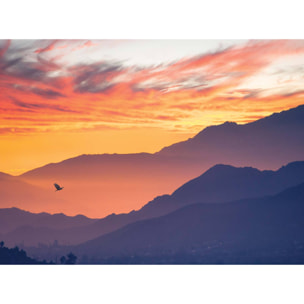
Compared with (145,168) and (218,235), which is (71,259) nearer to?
(145,168)

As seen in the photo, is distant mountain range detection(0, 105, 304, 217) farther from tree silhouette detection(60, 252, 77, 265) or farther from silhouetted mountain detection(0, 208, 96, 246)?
tree silhouette detection(60, 252, 77, 265)

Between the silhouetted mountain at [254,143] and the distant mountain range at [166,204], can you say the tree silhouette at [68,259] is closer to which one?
the distant mountain range at [166,204]

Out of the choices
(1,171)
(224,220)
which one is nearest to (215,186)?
(224,220)

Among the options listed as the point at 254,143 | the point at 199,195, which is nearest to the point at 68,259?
the point at 199,195

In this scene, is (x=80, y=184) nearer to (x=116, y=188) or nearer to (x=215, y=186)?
(x=116, y=188)

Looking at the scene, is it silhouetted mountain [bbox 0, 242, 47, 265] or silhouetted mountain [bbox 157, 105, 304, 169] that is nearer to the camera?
silhouetted mountain [bbox 0, 242, 47, 265]

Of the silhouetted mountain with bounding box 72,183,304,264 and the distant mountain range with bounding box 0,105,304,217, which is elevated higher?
the distant mountain range with bounding box 0,105,304,217

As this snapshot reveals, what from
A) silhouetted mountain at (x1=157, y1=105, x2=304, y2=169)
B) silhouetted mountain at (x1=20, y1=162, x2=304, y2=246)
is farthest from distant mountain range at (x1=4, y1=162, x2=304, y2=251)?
silhouetted mountain at (x1=157, y1=105, x2=304, y2=169)

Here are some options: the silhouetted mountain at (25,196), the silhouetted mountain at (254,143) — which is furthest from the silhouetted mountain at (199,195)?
the silhouetted mountain at (25,196)
